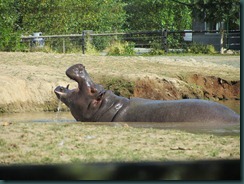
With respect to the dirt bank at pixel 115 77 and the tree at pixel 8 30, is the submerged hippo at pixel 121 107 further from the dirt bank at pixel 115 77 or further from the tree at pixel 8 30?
the tree at pixel 8 30

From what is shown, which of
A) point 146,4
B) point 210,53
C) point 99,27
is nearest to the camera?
point 210,53

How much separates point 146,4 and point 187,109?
17.1 metres

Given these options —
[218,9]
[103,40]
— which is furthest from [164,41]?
[218,9]

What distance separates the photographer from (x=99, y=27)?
24.0 meters

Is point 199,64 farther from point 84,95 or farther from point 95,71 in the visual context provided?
point 84,95

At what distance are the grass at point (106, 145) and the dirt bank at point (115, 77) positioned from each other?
431 centimetres

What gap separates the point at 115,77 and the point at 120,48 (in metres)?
6.24

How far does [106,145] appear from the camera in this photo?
7461 mm

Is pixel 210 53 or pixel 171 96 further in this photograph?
pixel 171 96

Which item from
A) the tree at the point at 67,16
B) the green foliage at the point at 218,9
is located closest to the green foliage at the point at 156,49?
the tree at the point at 67,16

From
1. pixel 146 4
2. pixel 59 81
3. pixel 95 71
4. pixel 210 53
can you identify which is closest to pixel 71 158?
pixel 210 53

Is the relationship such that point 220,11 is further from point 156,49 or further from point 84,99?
point 156,49

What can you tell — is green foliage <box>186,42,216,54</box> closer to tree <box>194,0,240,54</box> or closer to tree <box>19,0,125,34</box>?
tree <box>194,0,240,54</box>

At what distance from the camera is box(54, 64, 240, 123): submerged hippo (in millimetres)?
10242
